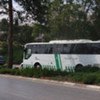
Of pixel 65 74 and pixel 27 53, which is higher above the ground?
pixel 27 53

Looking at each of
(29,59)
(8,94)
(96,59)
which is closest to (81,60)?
(96,59)

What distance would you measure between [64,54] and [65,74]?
12.5 meters

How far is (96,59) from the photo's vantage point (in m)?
37.1

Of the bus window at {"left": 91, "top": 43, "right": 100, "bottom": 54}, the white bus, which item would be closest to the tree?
the white bus

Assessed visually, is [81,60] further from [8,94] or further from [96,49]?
[8,94]

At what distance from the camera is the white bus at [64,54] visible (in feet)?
123

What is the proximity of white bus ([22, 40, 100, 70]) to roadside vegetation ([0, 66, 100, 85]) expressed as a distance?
225 inches

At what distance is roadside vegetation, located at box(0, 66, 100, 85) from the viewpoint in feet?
77.2

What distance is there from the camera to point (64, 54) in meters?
39.9

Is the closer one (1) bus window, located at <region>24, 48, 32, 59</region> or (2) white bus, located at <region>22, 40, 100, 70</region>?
(2) white bus, located at <region>22, 40, 100, 70</region>

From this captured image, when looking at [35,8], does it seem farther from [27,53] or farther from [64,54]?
[27,53]

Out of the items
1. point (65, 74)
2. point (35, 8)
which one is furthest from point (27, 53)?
point (65, 74)

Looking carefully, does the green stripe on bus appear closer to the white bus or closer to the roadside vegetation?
the white bus

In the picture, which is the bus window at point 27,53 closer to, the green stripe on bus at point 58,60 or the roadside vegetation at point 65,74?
the green stripe on bus at point 58,60
